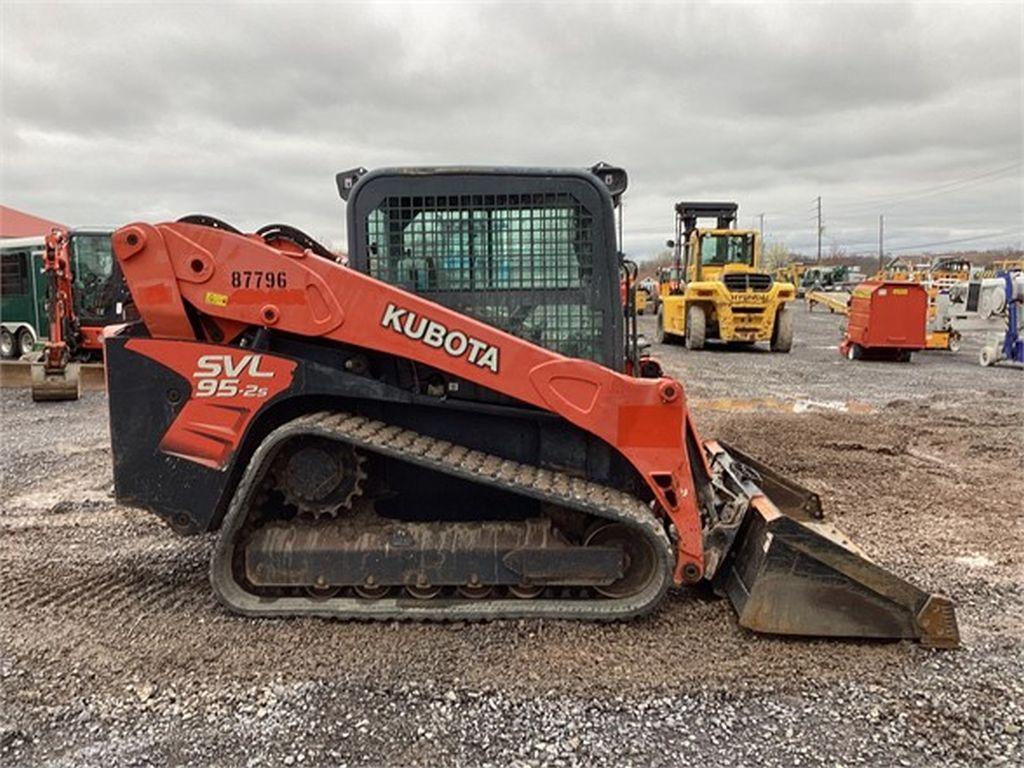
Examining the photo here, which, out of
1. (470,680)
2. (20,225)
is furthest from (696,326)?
(20,225)

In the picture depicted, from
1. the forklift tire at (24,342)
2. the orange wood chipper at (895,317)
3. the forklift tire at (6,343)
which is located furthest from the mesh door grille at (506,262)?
the forklift tire at (6,343)

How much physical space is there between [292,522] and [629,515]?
161 cm

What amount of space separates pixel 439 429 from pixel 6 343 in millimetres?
17281

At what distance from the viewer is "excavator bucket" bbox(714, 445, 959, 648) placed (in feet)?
11.0

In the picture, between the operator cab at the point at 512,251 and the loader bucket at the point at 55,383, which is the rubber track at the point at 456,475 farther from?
the loader bucket at the point at 55,383

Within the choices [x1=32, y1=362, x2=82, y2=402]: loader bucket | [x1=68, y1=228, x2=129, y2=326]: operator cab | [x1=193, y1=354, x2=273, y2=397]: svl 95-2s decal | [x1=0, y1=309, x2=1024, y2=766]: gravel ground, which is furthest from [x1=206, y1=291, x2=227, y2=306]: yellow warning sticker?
[x1=68, y1=228, x2=129, y2=326]: operator cab

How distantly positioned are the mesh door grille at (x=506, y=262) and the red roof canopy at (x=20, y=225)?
36.1 metres

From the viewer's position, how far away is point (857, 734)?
9.14 feet

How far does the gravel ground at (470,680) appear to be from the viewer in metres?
2.73

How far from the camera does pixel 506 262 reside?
3.89m

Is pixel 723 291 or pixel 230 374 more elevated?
pixel 723 291

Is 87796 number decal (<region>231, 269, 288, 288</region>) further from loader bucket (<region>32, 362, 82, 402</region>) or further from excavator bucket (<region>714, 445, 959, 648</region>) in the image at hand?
loader bucket (<region>32, 362, 82, 402</region>)

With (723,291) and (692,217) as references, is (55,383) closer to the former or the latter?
(723,291)

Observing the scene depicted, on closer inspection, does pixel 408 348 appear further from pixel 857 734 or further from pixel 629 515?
pixel 857 734
